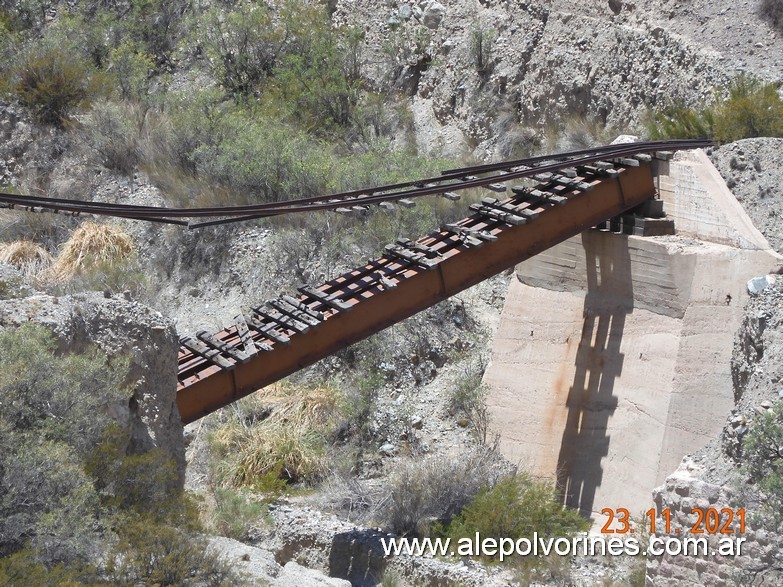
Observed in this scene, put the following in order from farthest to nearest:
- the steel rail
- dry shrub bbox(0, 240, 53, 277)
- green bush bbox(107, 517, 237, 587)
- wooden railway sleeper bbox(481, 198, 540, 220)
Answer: dry shrub bbox(0, 240, 53, 277) < wooden railway sleeper bbox(481, 198, 540, 220) < the steel rail < green bush bbox(107, 517, 237, 587)

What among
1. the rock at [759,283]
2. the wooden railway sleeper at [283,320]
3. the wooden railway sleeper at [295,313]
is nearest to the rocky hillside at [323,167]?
the rock at [759,283]

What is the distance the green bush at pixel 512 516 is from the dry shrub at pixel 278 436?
2.74 meters

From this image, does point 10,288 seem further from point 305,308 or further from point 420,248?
point 420,248

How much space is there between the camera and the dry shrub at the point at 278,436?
43.7 feet

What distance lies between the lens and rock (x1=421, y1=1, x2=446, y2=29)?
21266 millimetres

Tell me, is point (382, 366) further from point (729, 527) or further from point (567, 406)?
point (729, 527)

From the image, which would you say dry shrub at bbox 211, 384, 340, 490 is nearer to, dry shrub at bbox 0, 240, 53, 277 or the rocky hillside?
the rocky hillside

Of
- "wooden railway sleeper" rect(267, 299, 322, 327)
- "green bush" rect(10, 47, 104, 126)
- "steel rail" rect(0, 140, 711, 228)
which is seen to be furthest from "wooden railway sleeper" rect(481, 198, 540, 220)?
"green bush" rect(10, 47, 104, 126)

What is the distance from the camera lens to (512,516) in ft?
36.1

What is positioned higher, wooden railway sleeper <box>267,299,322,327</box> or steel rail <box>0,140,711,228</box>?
steel rail <box>0,140,711,228</box>

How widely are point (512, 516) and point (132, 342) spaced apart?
173 inches

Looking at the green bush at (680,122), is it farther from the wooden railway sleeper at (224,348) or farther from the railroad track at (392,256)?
the wooden railway sleeper at (224,348)

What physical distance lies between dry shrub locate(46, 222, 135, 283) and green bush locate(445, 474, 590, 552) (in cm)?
785
